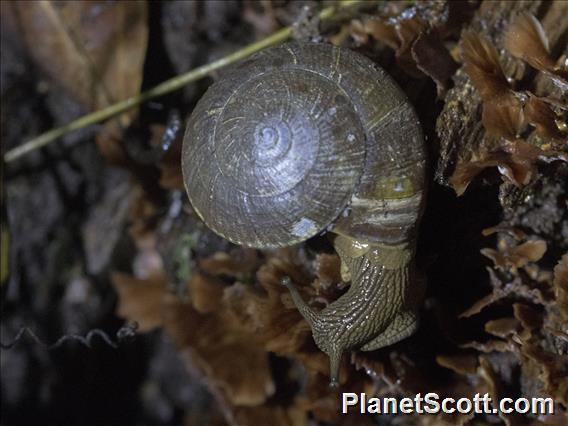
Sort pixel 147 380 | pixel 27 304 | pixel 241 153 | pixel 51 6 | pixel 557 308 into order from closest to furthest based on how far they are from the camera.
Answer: pixel 241 153
pixel 557 308
pixel 51 6
pixel 27 304
pixel 147 380

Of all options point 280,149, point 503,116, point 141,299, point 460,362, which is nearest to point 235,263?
point 141,299

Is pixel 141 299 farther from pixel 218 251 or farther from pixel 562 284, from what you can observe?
pixel 562 284

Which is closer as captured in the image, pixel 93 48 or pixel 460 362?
pixel 460 362

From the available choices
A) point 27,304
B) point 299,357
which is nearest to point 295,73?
point 299,357

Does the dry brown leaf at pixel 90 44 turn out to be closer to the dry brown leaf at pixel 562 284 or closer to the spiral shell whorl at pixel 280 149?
the spiral shell whorl at pixel 280 149

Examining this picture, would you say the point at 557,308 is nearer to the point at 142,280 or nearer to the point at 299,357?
the point at 299,357
